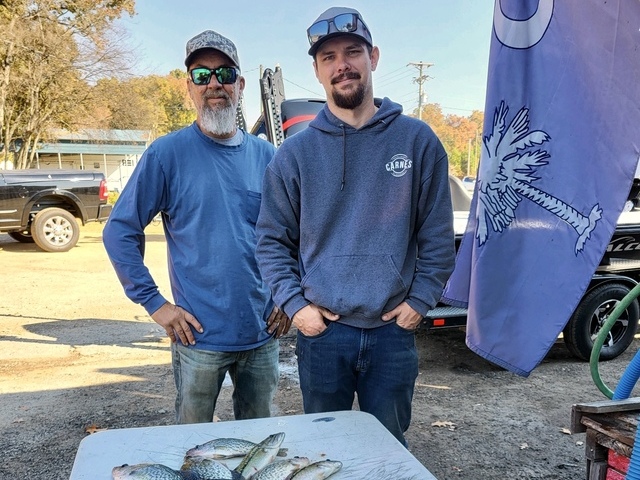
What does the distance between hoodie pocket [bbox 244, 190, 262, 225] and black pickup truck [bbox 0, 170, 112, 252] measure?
33.6 feet

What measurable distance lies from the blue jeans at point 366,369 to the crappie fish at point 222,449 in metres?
0.53

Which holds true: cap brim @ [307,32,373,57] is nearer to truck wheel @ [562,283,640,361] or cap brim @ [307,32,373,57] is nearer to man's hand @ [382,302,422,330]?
man's hand @ [382,302,422,330]

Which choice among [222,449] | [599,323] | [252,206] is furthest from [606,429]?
[599,323]

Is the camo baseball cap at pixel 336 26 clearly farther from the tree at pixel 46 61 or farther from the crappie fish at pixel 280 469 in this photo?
the tree at pixel 46 61

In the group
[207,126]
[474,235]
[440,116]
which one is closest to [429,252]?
[474,235]

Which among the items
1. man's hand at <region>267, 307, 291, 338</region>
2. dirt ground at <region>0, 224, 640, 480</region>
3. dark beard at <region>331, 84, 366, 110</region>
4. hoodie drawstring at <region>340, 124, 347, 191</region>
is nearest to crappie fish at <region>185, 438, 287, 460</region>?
man's hand at <region>267, 307, 291, 338</region>

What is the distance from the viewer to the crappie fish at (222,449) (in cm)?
175

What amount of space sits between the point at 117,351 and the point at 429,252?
455 cm

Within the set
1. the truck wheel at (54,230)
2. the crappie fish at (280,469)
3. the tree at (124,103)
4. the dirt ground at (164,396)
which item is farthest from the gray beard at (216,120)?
the tree at (124,103)

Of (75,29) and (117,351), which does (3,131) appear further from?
(117,351)

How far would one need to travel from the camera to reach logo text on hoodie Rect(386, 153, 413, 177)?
222 centimetres

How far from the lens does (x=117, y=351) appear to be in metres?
5.78

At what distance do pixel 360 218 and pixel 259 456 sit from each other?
39.4 inches

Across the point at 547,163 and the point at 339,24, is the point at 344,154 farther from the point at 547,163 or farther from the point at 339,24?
the point at 547,163
